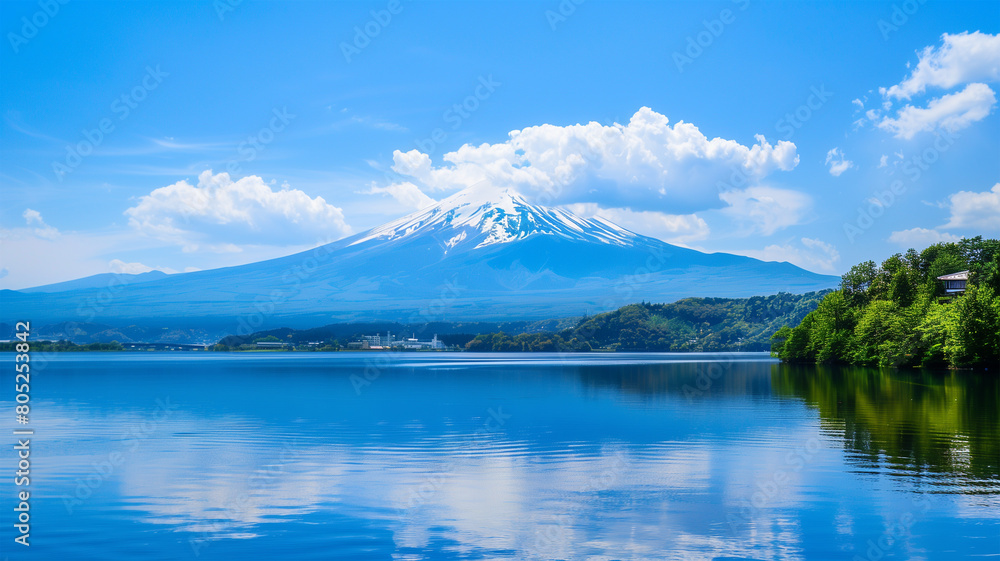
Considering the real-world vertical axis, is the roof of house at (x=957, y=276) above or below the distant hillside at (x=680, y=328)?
above

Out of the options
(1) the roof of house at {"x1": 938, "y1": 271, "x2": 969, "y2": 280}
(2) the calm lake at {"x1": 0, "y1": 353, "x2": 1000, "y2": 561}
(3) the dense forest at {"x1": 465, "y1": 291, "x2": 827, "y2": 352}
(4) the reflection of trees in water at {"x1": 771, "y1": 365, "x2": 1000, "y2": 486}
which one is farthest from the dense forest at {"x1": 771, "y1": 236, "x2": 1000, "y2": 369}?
(3) the dense forest at {"x1": 465, "y1": 291, "x2": 827, "y2": 352}

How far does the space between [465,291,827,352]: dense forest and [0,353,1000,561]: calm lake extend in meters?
142

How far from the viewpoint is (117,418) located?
95.8 ft

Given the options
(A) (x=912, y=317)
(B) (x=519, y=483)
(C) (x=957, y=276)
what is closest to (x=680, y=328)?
(C) (x=957, y=276)

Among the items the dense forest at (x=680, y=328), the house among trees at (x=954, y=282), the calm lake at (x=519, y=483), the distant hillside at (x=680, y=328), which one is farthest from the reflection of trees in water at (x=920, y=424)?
the distant hillside at (x=680, y=328)

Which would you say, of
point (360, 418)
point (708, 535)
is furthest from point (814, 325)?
point (708, 535)

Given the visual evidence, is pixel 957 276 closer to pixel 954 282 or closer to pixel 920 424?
pixel 954 282

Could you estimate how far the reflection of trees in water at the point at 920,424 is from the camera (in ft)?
55.8

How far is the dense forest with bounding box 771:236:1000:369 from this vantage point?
55406mm

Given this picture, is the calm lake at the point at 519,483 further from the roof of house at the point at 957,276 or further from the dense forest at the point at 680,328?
the dense forest at the point at 680,328

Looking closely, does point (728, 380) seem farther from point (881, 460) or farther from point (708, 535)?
point (708, 535)

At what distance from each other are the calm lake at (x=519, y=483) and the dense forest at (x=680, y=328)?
142 metres

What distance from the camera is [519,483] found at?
52.5ft

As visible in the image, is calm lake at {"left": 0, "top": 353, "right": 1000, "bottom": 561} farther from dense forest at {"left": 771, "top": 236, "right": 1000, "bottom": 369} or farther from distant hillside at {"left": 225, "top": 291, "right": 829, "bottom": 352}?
distant hillside at {"left": 225, "top": 291, "right": 829, "bottom": 352}
